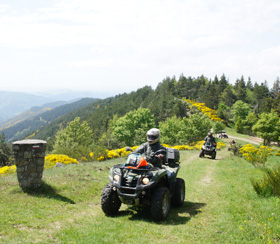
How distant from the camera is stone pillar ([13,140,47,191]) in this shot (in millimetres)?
8664

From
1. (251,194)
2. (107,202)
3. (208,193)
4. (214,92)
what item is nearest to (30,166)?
(107,202)

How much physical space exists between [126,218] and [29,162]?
4.39 m

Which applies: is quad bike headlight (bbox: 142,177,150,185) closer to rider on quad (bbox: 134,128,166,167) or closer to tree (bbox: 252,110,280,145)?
rider on quad (bbox: 134,128,166,167)

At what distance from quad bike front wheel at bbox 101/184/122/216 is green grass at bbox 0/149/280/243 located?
0.22m

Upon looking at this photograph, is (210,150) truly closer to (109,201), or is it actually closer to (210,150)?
(210,150)

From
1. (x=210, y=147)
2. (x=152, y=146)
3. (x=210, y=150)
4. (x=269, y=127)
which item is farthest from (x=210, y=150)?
(x=269, y=127)

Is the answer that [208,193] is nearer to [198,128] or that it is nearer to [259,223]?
[259,223]

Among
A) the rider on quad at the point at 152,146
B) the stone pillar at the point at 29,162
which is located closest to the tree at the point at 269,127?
the rider on quad at the point at 152,146

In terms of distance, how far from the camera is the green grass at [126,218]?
539 cm

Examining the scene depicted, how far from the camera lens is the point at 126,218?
684 cm

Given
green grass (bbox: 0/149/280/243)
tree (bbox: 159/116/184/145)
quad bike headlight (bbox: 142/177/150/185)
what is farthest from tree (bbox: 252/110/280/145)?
quad bike headlight (bbox: 142/177/150/185)

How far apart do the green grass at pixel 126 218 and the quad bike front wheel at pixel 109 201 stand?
22cm

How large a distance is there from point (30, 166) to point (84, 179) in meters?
3.01

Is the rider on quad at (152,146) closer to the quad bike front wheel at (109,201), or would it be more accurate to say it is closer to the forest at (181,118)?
the quad bike front wheel at (109,201)
